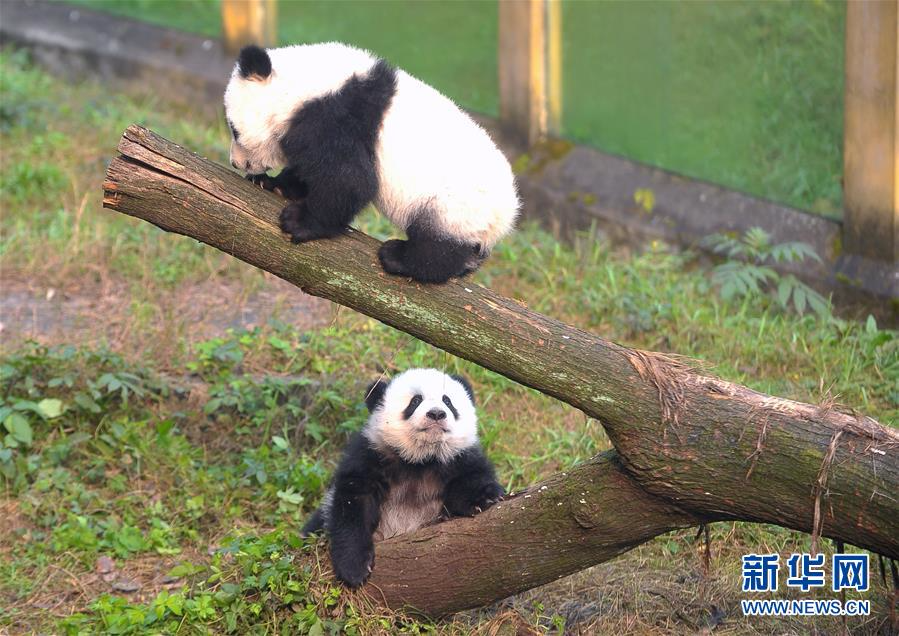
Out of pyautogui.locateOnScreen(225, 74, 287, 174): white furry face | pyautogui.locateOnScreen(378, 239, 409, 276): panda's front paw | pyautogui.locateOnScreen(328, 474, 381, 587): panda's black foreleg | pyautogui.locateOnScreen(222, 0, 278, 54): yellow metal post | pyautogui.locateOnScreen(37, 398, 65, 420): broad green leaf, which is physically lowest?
pyautogui.locateOnScreen(37, 398, 65, 420): broad green leaf

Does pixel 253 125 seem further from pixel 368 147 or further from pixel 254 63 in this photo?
pixel 368 147

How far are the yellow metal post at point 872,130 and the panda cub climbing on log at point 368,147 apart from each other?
356 centimetres

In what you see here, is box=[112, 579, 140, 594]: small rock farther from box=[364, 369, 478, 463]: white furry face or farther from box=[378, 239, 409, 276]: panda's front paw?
box=[378, 239, 409, 276]: panda's front paw

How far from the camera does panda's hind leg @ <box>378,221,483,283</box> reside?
13.6ft

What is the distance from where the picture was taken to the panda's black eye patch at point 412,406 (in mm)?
4828

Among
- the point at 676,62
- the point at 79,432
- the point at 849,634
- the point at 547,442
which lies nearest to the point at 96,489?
the point at 79,432

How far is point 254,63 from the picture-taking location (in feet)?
14.3

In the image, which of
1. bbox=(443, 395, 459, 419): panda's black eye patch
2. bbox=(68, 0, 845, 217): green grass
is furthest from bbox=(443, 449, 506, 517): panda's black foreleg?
bbox=(68, 0, 845, 217): green grass

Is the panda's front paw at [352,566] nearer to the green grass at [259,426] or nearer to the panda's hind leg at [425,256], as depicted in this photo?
the green grass at [259,426]

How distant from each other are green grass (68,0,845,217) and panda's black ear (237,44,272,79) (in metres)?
4.66

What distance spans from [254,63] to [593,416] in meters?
2.07

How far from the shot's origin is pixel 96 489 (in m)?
5.92

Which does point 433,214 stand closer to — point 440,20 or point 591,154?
point 591,154

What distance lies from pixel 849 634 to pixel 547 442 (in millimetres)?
2202
